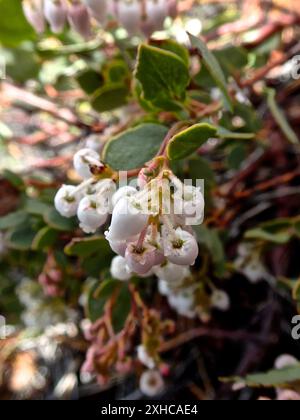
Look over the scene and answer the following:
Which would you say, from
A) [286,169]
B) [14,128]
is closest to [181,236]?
[286,169]

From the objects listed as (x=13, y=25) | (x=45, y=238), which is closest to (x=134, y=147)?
(x=45, y=238)

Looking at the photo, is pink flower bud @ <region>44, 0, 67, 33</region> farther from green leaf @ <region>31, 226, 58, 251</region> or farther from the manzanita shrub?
green leaf @ <region>31, 226, 58, 251</region>

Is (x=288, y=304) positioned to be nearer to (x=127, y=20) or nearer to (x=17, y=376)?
(x=127, y=20)

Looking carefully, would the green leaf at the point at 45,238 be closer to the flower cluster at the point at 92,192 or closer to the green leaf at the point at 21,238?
the green leaf at the point at 21,238

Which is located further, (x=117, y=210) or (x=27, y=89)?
(x=27, y=89)

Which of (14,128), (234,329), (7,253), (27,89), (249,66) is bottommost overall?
(234,329)

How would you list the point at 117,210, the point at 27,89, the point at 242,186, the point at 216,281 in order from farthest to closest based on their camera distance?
the point at 27,89, the point at 242,186, the point at 216,281, the point at 117,210

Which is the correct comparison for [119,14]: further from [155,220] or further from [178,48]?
[155,220]
